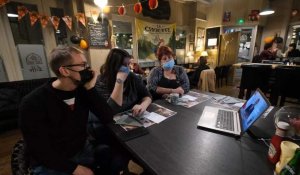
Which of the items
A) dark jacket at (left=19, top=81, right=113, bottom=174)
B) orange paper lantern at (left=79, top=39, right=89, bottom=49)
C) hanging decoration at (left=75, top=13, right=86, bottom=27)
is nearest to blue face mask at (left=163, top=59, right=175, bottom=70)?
Result: dark jacket at (left=19, top=81, right=113, bottom=174)

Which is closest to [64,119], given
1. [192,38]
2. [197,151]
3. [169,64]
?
[197,151]

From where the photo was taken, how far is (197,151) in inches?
32.9

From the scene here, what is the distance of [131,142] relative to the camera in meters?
0.93

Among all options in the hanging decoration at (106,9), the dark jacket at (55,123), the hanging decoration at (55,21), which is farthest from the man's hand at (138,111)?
the hanging decoration at (106,9)

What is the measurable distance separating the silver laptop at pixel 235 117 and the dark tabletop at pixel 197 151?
0.06 m

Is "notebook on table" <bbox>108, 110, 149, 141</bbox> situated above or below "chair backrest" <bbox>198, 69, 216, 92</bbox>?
above

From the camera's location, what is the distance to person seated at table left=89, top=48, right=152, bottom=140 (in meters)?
1.32

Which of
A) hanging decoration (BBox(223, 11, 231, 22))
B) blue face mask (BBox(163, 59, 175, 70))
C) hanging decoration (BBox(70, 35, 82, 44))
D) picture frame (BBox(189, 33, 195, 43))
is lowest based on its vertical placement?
blue face mask (BBox(163, 59, 175, 70))

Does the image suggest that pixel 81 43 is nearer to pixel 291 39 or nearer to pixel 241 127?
pixel 241 127

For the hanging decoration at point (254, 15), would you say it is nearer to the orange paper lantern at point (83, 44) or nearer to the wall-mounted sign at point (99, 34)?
the wall-mounted sign at point (99, 34)

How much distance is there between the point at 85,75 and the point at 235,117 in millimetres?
1159

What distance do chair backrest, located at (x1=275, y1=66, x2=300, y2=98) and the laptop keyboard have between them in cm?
200

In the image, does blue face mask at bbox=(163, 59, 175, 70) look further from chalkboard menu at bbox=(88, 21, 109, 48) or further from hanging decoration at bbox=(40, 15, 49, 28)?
hanging decoration at bbox=(40, 15, 49, 28)

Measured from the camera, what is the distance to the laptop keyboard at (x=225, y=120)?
3.46 ft
